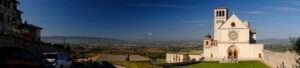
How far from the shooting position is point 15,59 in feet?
36.8

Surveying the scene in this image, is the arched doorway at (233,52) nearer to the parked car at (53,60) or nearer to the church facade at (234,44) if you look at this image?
the church facade at (234,44)

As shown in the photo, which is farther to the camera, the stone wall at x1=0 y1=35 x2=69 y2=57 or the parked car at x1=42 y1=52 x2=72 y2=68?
the stone wall at x1=0 y1=35 x2=69 y2=57

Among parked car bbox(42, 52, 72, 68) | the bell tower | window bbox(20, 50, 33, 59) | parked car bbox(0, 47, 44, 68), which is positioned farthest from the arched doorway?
window bbox(20, 50, 33, 59)

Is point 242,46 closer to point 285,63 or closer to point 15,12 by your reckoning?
point 285,63

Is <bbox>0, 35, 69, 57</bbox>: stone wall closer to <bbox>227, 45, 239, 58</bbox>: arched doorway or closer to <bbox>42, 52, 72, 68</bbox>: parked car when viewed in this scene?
<bbox>42, 52, 72, 68</bbox>: parked car

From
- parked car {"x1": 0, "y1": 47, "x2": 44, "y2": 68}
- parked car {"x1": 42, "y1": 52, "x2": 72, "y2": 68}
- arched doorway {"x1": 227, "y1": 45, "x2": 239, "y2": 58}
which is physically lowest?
arched doorway {"x1": 227, "y1": 45, "x2": 239, "y2": 58}

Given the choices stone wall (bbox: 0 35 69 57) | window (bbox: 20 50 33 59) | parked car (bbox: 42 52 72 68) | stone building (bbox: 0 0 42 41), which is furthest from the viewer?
stone building (bbox: 0 0 42 41)

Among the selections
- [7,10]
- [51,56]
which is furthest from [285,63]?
[7,10]

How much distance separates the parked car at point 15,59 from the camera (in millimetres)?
10406

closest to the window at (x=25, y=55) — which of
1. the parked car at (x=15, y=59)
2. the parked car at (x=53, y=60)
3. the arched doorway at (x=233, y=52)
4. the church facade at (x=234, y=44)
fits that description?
the parked car at (x=15, y=59)

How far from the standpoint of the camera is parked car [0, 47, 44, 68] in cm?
1041

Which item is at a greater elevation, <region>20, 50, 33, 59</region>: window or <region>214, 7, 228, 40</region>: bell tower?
<region>214, 7, 228, 40</region>: bell tower

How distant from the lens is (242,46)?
178 feet

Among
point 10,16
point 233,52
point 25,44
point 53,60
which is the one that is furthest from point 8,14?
point 233,52
